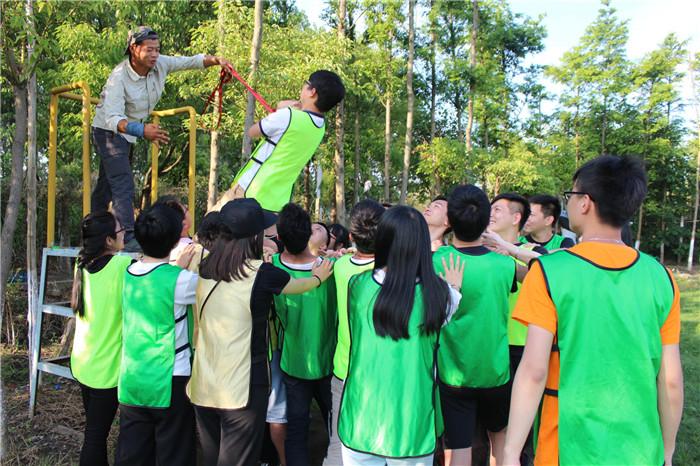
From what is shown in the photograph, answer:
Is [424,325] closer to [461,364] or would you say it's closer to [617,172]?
[461,364]

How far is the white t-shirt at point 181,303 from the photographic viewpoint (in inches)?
110

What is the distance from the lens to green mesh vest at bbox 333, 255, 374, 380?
2912mm

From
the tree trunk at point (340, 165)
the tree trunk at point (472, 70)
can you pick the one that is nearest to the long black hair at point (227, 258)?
the tree trunk at point (340, 165)

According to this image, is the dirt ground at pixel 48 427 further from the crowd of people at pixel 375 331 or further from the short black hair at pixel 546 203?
the short black hair at pixel 546 203

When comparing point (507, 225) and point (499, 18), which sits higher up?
point (499, 18)

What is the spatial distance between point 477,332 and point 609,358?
1142mm

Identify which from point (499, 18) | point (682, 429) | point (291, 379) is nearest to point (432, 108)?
point (499, 18)

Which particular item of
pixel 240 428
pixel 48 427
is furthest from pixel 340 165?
pixel 240 428

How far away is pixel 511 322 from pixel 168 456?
2407mm

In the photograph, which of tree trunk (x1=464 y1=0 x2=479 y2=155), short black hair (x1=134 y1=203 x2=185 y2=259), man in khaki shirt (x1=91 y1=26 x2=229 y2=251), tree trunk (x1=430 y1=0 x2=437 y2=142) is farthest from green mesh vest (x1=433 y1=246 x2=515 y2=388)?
tree trunk (x1=430 y1=0 x2=437 y2=142)

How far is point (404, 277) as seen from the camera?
7.45 ft

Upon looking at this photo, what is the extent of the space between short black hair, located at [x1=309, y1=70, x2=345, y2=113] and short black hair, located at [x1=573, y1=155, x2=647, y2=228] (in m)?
2.09

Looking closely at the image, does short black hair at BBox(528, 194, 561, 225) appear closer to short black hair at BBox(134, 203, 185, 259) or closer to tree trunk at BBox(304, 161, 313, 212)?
short black hair at BBox(134, 203, 185, 259)

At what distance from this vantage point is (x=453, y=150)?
1991 centimetres
